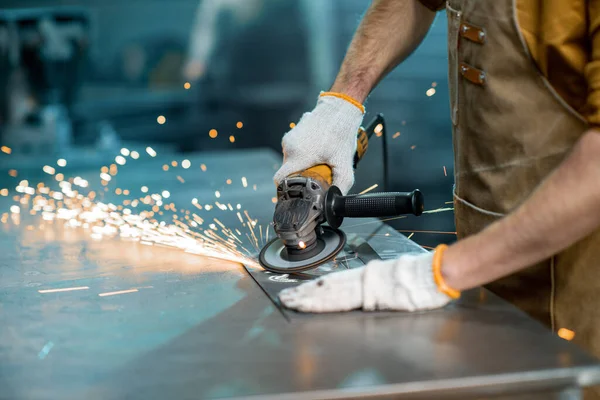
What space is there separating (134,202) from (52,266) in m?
0.63

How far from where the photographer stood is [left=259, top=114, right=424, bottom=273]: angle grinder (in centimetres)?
136

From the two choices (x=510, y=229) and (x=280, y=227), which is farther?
(x=280, y=227)

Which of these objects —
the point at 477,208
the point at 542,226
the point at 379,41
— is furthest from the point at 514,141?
the point at 379,41

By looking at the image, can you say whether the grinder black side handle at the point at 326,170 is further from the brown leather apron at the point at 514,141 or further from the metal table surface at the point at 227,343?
the brown leather apron at the point at 514,141

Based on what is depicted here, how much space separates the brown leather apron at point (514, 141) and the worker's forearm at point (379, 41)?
0.26 metres

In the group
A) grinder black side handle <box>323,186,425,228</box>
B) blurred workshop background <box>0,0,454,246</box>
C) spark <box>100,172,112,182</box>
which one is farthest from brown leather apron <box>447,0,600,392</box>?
blurred workshop background <box>0,0,454,246</box>

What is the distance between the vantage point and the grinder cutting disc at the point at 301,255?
1356 millimetres

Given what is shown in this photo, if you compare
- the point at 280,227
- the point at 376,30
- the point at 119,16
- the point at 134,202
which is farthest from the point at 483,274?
the point at 119,16

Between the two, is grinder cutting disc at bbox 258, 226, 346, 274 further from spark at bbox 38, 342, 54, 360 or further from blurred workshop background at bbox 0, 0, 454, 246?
blurred workshop background at bbox 0, 0, 454, 246

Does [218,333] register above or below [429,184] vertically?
above

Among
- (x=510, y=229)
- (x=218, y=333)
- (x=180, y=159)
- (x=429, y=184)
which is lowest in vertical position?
(x=429, y=184)

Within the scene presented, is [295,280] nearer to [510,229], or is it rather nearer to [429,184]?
[510,229]

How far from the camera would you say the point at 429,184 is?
15.3ft

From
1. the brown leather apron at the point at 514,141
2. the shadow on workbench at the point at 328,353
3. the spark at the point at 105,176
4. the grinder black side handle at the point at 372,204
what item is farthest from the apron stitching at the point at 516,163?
the spark at the point at 105,176
